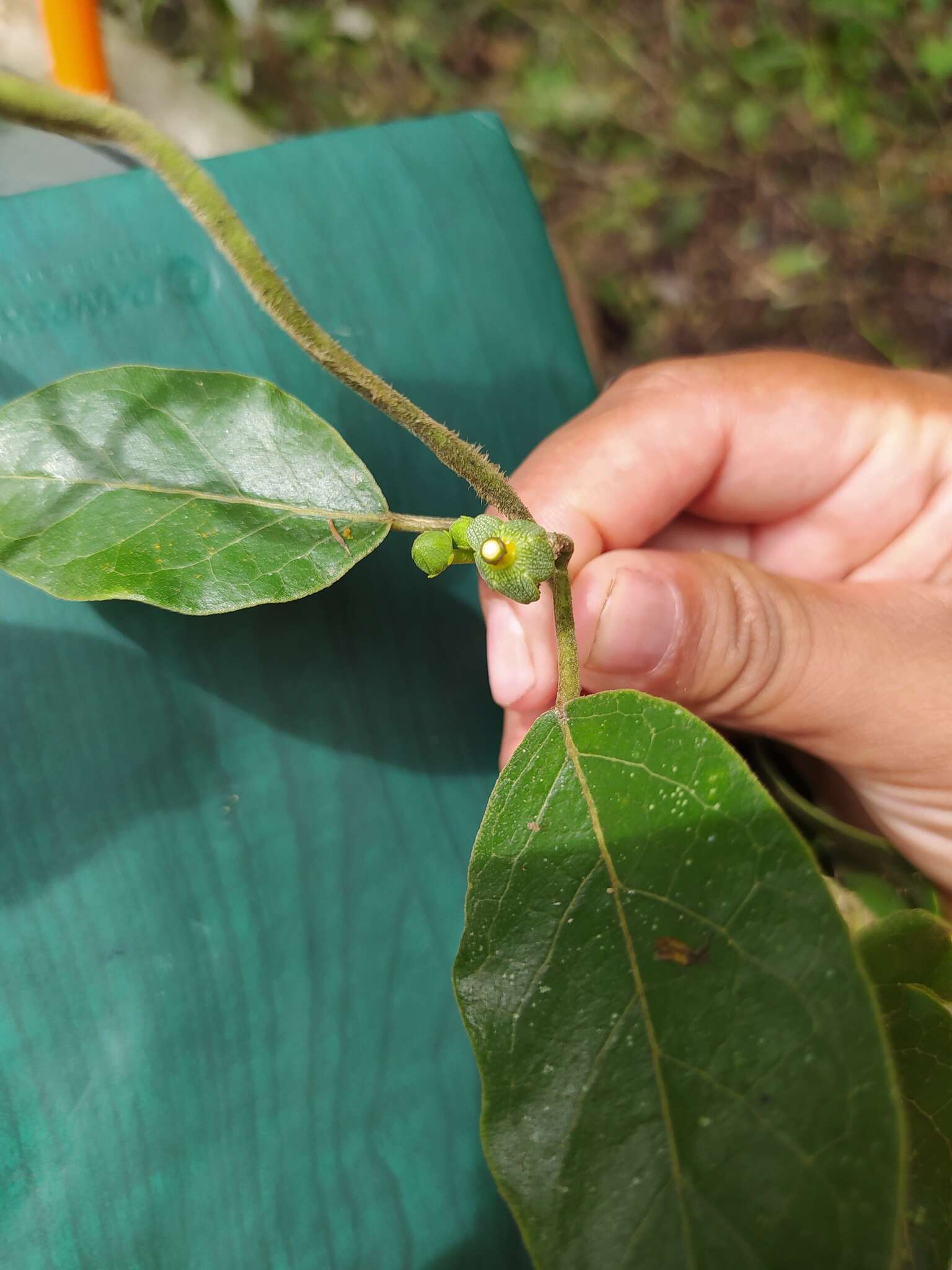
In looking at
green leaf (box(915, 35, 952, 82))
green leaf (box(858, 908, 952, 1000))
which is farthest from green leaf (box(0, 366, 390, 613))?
green leaf (box(915, 35, 952, 82))

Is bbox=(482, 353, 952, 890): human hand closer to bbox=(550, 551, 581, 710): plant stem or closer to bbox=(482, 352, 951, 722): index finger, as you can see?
bbox=(482, 352, 951, 722): index finger

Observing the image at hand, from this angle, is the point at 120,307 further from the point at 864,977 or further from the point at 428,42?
the point at 428,42

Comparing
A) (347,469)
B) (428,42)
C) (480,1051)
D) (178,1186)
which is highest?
(428,42)

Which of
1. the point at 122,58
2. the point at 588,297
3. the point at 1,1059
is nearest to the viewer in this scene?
the point at 1,1059

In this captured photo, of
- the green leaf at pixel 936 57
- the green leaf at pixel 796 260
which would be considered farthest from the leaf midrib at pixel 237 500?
the green leaf at pixel 936 57

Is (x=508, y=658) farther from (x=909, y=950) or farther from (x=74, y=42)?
(x=74, y=42)

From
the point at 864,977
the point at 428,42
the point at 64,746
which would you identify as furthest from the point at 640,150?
the point at 864,977

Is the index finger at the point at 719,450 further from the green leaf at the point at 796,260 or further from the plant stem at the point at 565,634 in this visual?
the green leaf at the point at 796,260
